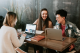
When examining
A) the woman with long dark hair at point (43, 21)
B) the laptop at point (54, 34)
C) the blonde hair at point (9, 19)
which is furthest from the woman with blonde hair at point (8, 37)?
the woman with long dark hair at point (43, 21)

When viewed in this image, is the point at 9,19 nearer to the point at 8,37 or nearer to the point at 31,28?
the point at 8,37

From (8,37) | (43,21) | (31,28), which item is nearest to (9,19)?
(8,37)

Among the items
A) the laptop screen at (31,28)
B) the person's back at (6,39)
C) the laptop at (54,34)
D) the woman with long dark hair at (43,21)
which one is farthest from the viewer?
the woman with long dark hair at (43,21)

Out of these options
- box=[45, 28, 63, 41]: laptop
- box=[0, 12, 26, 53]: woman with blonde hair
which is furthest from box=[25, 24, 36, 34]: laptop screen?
box=[0, 12, 26, 53]: woman with blonde hair

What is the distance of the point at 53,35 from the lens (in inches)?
62.0

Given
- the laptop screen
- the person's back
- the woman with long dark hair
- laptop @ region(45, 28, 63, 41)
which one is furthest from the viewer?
the woman with long dark hair

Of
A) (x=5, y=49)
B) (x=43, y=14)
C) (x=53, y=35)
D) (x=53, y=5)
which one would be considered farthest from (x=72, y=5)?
(x=5, y=49)

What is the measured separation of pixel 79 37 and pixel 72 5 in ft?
3.45

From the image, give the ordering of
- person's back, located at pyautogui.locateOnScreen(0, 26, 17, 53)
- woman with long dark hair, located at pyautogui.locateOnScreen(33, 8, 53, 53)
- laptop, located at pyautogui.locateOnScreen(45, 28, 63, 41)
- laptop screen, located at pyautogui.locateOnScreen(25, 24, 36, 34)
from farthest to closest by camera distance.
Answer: woman with long dark hair, located at pyautogui.locateOnScreen(33, 8, 53, 53), laptop screen, located at pyautogui.locateOnScreen(25, 24, 36, 34), laptop, located at pyautogui.locateOnScreen(45, 28, 63, 41), person's back, located at pyautogui.locateOnScreen(0, 26, 17, 53)

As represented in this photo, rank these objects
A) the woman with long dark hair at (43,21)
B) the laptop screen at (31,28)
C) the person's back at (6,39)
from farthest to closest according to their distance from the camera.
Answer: the woman with long dark hair at (43,21) → the laptop screen at (31,28) → the person's back at (6,39)

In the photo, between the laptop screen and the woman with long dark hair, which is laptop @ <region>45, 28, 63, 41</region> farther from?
the woman with long dark hair

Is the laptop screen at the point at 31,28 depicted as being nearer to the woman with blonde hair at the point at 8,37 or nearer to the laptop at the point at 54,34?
the laptop at the point at 54,34

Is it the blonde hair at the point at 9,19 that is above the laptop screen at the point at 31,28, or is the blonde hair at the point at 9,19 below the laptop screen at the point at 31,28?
above

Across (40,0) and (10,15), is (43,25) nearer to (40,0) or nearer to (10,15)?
(40,0)
